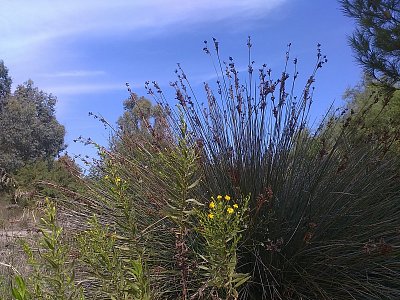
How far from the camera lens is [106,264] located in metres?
2.23

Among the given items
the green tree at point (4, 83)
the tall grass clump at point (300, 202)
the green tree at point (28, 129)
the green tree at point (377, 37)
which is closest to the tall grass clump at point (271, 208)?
the tall grass clump at point (300, 202)

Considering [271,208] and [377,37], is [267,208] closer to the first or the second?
[271,208]

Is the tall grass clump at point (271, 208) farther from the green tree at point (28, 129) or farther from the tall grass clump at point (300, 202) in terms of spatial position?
the green tree at point (28, 129)

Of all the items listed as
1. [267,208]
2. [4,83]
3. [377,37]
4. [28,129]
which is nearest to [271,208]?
[267,208]

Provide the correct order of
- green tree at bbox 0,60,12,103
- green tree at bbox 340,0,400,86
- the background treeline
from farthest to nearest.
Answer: green tree at bbox 0,60,12,103, green tree at bbox 340,0,400,86, the background treeline

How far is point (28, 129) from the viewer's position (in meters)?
35.6

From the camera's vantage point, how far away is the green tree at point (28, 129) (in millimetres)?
34750

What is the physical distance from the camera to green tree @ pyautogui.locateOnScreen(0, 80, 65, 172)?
114 feet

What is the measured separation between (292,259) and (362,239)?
2.01ft

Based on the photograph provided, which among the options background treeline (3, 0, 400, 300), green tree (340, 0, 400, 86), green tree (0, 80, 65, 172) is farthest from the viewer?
green tree (0, 80, 65, 172)

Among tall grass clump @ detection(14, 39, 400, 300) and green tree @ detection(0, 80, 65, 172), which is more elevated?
green tree @ detection(0, 80, 65, 172)

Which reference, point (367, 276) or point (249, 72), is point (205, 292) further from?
point (249, 72)

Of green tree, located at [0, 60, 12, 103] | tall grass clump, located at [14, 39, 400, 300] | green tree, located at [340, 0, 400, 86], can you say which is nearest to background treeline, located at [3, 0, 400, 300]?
tall grass clump, located at [14, 39, 400, 300]

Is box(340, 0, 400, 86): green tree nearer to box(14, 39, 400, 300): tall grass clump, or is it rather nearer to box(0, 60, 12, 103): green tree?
box(14, 39, 400, 300): tall grass clump
